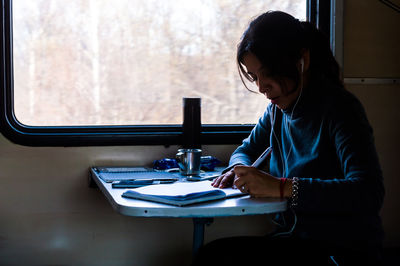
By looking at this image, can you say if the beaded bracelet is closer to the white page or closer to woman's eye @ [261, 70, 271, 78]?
the white page

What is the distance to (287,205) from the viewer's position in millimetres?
1593

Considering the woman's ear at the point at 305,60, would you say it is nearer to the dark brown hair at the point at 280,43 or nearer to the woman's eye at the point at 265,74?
the dark brown hair at the point at 280,43

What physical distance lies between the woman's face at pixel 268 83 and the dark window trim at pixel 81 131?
0.76 metres

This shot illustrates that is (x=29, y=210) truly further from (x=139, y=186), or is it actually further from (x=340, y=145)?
(x=340, y=145)

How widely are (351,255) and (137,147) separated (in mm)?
1285

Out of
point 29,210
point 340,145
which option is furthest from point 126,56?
point 340,145

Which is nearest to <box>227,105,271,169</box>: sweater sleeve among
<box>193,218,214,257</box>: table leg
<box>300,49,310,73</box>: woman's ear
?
<box>300,49,310,73</box>: woman's ear

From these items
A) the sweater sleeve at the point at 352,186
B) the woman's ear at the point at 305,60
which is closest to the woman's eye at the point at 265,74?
the woman's ear at the point at 305,60

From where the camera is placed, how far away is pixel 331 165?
1.76m

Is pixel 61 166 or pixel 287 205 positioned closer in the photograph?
pixel 287 205

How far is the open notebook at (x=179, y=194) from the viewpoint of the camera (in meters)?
1.52

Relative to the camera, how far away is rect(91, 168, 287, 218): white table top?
1478 mm

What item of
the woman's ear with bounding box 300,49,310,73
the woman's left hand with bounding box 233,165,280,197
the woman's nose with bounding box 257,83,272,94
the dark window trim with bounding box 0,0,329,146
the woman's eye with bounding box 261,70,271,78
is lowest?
the woman's left hand with bounding box 233,165,280,197

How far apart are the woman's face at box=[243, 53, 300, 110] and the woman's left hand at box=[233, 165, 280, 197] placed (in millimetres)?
356
